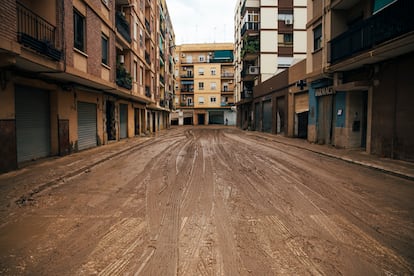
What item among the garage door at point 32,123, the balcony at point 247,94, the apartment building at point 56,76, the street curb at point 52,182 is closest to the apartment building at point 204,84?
the balcony at point 247,94

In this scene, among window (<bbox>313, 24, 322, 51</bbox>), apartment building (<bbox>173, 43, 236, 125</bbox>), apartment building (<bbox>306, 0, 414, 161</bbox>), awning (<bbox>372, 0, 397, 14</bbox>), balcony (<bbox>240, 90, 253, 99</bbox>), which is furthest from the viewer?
apartment building (<bbox>173, 43, 236, 125</bbox>)

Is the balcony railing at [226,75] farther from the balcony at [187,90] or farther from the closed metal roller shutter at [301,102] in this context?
the closed metal roller shutter at [301,102]

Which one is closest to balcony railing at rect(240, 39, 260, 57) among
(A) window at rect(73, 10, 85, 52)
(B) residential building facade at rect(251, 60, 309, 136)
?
(B) residential building facade at rect(251, 60, 309, 136)

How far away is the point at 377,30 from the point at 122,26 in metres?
15.6

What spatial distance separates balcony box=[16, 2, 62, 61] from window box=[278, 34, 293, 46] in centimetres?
2896

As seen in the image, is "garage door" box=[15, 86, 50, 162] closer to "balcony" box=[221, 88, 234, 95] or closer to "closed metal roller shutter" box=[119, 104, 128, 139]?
"closed metal roller shutter" box=[119, 104, 128, 139]

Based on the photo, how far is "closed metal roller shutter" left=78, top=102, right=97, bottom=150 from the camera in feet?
42.0

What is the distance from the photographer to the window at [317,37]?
15.5 meters

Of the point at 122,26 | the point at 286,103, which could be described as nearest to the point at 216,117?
the point at 286,103

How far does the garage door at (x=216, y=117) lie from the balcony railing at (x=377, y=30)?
5012 centimetres

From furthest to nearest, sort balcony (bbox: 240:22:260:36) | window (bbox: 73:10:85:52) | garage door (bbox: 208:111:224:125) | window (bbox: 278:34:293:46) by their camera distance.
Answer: garage door (bbox: 208:111:224:125) < balcony (bbox: 240:22:260:36) < window (bbox: 278:34:293:46) < window (bbox: 73:10:85:52)

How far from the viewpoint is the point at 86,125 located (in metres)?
13.5

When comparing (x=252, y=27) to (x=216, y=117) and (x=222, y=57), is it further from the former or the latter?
(x=216, y=117)

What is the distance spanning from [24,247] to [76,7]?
10853 mm
